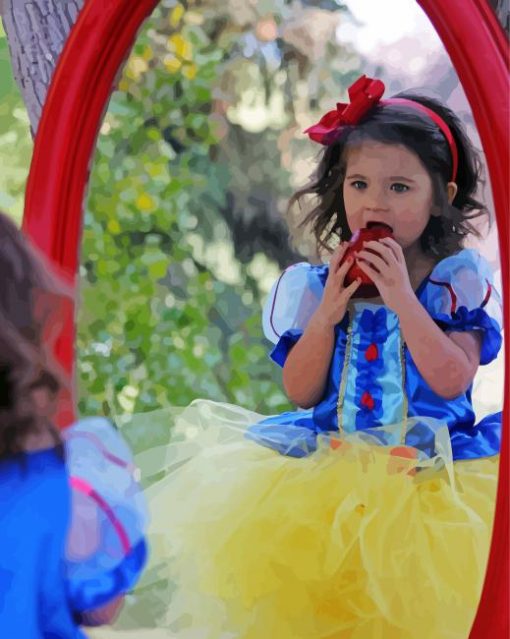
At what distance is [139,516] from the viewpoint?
693mm

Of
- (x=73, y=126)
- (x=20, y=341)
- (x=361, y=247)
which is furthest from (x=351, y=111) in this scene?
(x=20, y=341)

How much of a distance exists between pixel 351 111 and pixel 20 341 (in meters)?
0.36

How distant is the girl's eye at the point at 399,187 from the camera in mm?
806

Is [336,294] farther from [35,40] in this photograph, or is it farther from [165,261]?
[35,40]

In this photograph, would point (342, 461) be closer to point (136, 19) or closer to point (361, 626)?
point (361, 626)

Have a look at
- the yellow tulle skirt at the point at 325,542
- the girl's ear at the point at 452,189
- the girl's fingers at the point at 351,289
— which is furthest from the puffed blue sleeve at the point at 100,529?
the girl's ear at the point at 452,189

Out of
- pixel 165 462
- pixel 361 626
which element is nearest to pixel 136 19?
pixel 165 462

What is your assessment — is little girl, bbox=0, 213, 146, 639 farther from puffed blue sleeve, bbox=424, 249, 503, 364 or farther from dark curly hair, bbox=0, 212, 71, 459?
puffed blue sleeve, bbox=424, 249, 503, 364

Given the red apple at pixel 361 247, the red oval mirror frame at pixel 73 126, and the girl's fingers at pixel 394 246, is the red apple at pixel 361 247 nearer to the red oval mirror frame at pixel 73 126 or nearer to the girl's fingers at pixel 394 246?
the girl's fingers at pixel 394 246

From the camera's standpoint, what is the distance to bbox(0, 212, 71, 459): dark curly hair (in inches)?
22.8

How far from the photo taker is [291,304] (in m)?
0.85

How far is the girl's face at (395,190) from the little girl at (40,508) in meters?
0.28

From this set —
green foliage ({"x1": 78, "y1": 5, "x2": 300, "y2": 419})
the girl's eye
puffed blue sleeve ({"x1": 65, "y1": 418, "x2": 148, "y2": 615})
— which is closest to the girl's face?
the girl's eye

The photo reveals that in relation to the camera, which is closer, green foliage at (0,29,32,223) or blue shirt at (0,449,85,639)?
blue shirt at (0,449,85,639)
